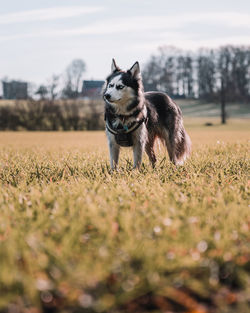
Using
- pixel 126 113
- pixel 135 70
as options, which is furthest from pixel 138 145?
pixel 135 70

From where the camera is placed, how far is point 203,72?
228 feet

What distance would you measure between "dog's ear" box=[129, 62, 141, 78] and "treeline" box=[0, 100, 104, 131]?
26.3m

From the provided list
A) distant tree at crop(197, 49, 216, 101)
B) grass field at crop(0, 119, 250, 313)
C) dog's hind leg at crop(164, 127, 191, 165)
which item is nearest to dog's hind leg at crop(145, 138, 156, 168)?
dog's hind leg at crop(164, 127, 191, 165)

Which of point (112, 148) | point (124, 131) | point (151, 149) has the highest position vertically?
point (124, 131)

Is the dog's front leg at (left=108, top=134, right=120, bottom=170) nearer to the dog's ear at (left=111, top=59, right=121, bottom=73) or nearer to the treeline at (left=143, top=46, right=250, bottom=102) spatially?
the dog's ear at (left=111, top=59, right=121, bottom=73)

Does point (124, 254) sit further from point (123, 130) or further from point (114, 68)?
point (114, 68)

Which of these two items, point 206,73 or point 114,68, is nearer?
point 114,68

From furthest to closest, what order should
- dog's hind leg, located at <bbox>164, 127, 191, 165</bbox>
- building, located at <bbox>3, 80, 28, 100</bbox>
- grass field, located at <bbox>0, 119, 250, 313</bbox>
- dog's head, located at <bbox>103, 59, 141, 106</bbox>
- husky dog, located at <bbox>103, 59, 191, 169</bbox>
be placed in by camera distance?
building, located at <bbox>3, 80, 28, 100</bbox> → dog's hind leg, located at <bbox>164, 127, 191, 165</bbox> → husky dog, located at <bbox>103, 59, 191, 169</bbox> → dog's head, located at <bbox>103, 59, 141, 106</bbox> → grass field, located at <bbox>0, 119, 250, 313</bbox>

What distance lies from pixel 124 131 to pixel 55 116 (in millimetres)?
27090

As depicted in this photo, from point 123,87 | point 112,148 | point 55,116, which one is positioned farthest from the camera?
point 55,116

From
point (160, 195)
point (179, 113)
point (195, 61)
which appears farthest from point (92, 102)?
point (195, 61)

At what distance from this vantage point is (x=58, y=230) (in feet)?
8.42

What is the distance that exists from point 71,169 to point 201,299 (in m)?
3.97

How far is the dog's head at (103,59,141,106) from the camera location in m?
5.41
